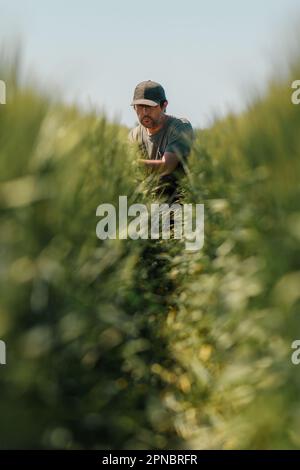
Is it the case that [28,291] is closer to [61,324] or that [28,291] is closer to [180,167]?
[61,324]

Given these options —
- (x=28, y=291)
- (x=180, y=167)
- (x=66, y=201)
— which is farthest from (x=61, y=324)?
(x=180, y=167)

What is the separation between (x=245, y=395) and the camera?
2.35m

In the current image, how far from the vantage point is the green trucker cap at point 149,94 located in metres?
5.65

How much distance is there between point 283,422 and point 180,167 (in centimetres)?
351

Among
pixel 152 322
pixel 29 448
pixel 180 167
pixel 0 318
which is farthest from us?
pixel 180 167

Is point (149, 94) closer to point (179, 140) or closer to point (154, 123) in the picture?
point (154, 123)

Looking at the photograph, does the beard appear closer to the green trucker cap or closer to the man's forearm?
the green trucker cap

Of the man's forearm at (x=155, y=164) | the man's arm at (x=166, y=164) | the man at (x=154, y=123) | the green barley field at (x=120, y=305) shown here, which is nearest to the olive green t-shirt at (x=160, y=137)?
the man at (x=154, y=123)

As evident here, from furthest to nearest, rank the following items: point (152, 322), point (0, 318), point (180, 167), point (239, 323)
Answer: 1. point (180, 167)
2. point (152, 322)
3. point (239, 323)
4. point (0, 318)

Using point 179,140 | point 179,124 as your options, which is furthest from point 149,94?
point 179,140

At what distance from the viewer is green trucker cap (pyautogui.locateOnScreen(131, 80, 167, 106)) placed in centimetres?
565

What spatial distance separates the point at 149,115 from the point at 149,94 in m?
0.18

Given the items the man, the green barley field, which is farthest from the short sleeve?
the green barley field

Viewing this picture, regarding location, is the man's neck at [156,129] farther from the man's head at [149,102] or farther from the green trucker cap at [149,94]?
the green trucker cap at [149,94]
